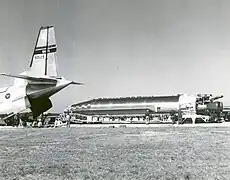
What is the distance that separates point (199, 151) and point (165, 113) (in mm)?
27059

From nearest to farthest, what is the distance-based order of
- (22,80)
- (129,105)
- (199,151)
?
(199,151) → (22,80) → (129,105)

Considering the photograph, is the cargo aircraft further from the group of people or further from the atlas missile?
the atlas missile

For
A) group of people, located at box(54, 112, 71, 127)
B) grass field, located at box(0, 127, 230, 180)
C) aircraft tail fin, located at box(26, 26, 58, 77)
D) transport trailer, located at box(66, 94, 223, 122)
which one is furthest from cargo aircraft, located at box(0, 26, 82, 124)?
transport trailer, located at box(66, 94, 223, 122)

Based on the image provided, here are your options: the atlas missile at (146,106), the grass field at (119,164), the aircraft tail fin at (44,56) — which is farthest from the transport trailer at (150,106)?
the grass field at (119,164)

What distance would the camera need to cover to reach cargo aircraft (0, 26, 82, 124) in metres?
19.1

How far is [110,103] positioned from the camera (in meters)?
37.4

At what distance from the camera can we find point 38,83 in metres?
19.7

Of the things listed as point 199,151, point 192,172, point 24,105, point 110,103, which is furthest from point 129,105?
point 192,172

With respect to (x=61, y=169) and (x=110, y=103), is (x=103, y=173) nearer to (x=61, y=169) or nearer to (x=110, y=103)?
(x=61, y=169)

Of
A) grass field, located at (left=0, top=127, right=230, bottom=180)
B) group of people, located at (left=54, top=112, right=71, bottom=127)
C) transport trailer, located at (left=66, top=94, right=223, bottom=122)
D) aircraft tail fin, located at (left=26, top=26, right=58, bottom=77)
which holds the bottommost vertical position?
grass field, located at (left=0, top=127, right=230, bottom=180)

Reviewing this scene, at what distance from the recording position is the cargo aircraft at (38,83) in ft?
62.7

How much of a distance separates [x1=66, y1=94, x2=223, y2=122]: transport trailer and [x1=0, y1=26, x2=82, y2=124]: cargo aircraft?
14498mm

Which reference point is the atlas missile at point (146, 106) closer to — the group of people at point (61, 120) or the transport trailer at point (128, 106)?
the transport trailer at point (128, 106)

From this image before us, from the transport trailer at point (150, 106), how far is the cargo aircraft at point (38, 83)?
14.5 m
